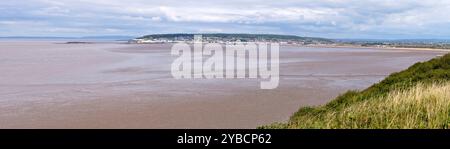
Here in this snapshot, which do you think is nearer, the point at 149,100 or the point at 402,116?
the point at 402,116

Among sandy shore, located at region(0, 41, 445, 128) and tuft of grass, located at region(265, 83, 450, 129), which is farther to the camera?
sandy shore, located at region(0, 41, 445, 128)

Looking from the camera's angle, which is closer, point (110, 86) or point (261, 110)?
point (261, 110)

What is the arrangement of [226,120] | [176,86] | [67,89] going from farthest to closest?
1. [176,86]
2. [67,89]
3. [226,120]

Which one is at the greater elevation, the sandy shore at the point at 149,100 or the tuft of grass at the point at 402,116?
Result: the tuft of grass at the point at 402,116

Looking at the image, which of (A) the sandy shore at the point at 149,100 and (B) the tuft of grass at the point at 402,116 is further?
(A) the sandy shore at the point at 149,100

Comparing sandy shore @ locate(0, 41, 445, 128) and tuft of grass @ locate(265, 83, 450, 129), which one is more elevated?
tuft of grass @ locate(265, 83, 450, 129)

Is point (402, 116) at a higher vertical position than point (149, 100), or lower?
higher
